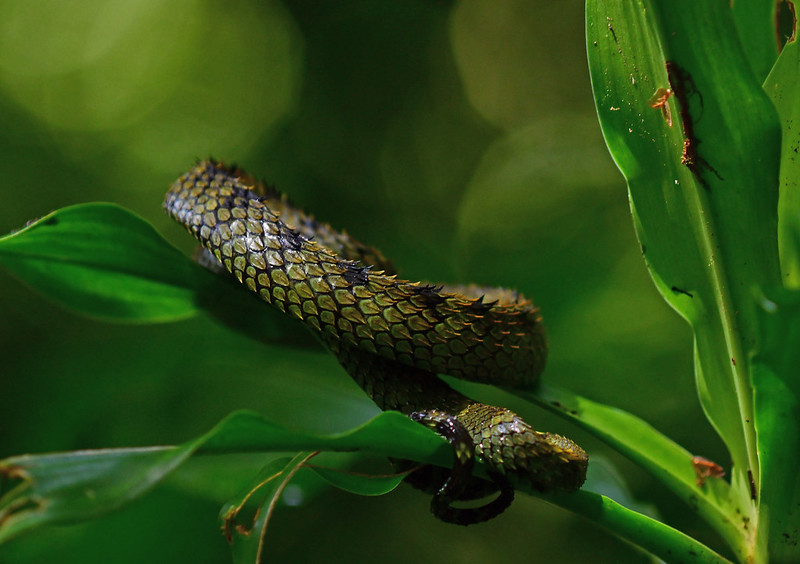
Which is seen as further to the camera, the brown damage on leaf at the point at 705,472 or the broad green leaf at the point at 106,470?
the brown damage on leaf at the point at 705,472

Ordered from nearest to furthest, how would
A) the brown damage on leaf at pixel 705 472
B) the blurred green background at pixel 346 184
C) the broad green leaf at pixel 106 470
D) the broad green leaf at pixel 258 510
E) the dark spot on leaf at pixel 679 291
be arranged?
1. the broad green leaf at pixel 106 470
2. the broad green leaf at pixel 258 510
3. the dark spot on leaf at pixel 679 291
4. the brown damage on leaf at pixel 705 472
5. the blurred green background at pixel 346 184

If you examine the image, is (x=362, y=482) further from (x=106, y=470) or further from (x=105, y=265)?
Result: (x=105, y=265)

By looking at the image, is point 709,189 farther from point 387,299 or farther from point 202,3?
point 202,3

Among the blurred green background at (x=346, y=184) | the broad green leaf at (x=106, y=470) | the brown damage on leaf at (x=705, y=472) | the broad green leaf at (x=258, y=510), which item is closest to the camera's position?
the broad green leaf at (x=106, y=470)

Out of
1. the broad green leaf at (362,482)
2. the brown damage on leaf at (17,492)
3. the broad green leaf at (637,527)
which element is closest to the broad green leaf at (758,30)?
the broad green leaf at (637,527)

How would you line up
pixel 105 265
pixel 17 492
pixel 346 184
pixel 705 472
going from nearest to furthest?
1. pixel 17 492
2. pixel 705 472
3. pixel 105 265
4. pixel 346 184

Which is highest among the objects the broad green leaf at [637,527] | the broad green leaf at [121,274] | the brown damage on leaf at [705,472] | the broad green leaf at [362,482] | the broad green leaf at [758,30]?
the broad green leaf at [758,30]

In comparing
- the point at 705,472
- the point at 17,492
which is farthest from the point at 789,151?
the point at 17,492

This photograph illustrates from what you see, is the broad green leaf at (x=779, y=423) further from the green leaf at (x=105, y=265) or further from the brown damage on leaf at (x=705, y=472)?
the green leaf at (x=105, y=265)

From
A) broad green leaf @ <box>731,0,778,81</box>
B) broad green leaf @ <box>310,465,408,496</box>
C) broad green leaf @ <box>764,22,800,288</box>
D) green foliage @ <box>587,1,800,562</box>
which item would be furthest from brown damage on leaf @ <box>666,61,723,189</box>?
broad green leaf @ <box>310,465,408,496</box>
